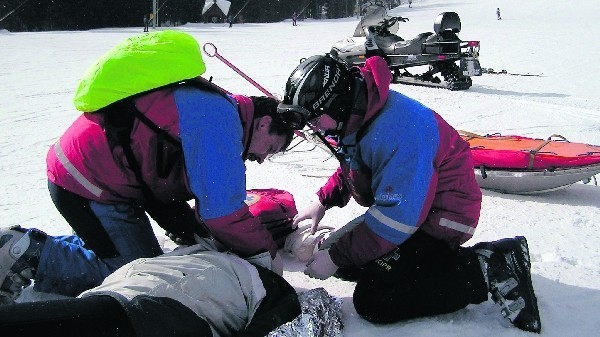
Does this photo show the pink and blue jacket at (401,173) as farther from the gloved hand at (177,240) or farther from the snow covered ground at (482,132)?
the gloved hand at (177,240)

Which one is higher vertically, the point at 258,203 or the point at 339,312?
the point at 258,203

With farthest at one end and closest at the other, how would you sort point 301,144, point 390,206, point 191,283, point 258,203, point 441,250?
point 301,144 < point 258,203 < point 441,250 < point 390,206 < point 191,283

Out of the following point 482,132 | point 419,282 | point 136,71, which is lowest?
point 482,132

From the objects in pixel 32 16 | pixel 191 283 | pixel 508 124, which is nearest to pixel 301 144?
pixel 508 124

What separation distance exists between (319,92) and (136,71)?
727 millimetres

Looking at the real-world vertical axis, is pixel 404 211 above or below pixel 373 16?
below

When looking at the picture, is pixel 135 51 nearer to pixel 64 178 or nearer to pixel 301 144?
pixel 64 178

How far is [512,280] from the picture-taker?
7.13 ft

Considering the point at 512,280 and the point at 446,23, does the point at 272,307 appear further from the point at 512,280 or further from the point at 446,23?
the point at 446,23

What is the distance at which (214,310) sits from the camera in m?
1.78

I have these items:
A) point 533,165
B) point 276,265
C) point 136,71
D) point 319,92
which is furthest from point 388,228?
point 533,165

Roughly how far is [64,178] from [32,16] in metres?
29.6

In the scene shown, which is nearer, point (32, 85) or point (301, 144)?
point (301, 144)

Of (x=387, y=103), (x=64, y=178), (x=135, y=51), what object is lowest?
(x=64, y=178)
